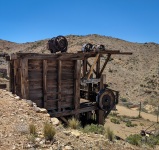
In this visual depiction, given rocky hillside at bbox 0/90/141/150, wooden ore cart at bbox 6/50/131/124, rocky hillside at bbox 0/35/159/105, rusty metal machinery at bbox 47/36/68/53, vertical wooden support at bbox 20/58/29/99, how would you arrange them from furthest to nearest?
rocky hillside at bbox 0/35/159/105 → rusty metal machinery at bbox 47/36/68/53 → wooden ore cart at bbox 6/50/131/124 → vertical wooden support at bbox 20/58/29/99 → rocky hillside at bbox 0/90/141/150

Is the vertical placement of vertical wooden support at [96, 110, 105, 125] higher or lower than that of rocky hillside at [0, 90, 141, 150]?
lower

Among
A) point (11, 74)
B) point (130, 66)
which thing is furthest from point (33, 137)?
point (130, 66)

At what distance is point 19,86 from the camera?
11570 millimetres

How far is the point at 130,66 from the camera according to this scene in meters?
51.9

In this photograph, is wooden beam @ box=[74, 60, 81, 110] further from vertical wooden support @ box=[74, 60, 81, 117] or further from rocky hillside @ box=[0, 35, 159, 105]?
rocky hillside @ box=[0, 35, 159, 105]

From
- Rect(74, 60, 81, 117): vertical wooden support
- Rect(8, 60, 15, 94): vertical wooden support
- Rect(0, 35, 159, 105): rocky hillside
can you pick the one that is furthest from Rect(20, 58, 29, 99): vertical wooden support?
Rect(0, 35, 159, 105): rocky hillside

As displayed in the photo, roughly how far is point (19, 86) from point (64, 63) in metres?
2.43

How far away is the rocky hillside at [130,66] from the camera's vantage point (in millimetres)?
39438

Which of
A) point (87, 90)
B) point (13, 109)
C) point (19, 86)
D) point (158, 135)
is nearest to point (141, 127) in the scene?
point (158, 135)

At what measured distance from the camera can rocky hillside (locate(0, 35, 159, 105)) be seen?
39438 mm

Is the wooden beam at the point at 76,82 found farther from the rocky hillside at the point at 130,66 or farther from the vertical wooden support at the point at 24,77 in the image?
the rocky hillside at the point at 130,66

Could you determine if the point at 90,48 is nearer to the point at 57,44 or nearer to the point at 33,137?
the point at 57,44

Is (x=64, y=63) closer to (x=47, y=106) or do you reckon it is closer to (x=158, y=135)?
(x=47, y=106)

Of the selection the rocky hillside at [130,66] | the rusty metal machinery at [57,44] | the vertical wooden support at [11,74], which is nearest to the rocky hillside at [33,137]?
the vertical wooden support at [11,74]
